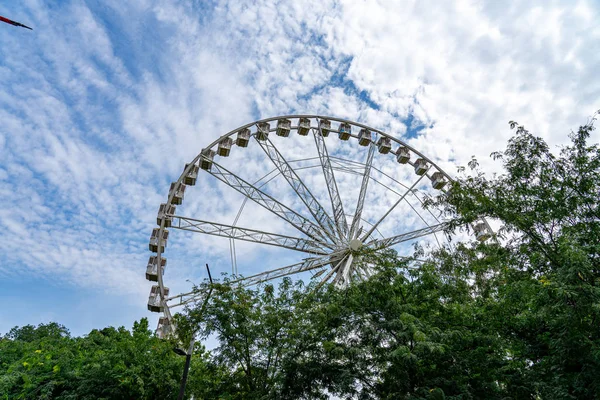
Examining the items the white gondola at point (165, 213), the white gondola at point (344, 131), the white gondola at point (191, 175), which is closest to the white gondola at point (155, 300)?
the white gondola at point (165, 213)

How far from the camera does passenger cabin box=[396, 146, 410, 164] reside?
82.8ft

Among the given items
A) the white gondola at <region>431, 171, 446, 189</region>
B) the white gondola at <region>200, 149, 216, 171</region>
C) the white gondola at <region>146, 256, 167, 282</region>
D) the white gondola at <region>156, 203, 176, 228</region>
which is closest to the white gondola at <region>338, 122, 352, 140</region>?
the white gondola at <region>431, 171, 446, 189</region>

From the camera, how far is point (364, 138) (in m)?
25.0

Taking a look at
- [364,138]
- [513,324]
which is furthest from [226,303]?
[364,138]

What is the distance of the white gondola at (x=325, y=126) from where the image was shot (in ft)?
79.7

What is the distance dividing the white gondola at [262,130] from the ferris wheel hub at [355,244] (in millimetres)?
7015

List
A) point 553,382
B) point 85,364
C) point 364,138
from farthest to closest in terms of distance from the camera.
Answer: point 364,138 < point 85,364 < point 553,382

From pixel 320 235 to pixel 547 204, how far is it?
10914 millimetres

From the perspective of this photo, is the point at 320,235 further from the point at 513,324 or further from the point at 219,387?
the point at 513,324

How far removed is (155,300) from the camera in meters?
20.4

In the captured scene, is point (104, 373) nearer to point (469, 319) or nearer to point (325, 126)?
point (469, 319)

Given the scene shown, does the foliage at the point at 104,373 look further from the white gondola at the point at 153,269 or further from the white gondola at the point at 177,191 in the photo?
the white gondola at the point at 177,191

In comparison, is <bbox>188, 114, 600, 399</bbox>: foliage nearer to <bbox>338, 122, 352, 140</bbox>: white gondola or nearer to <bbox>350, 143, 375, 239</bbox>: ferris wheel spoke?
<bbox>350, 143, 375, 239</bbox>: ferris wheel spoke

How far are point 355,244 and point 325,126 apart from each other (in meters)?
7.34
